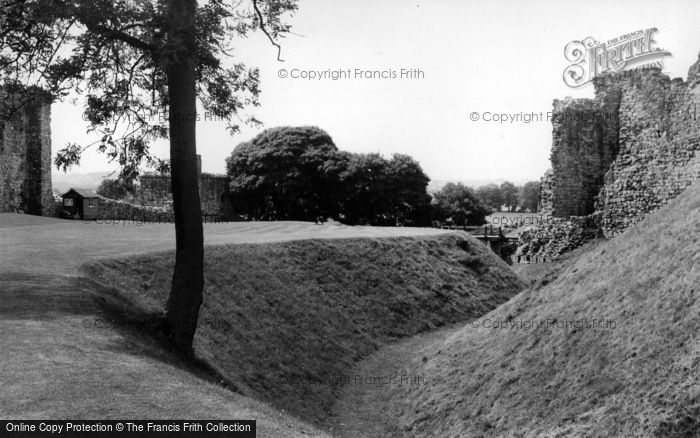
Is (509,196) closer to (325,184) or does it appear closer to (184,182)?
(325,184)

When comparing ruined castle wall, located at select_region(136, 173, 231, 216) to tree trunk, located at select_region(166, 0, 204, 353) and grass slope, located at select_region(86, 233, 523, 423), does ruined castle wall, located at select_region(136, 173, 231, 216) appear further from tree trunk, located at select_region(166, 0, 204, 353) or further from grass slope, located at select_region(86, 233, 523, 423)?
tree trunk, located at select_region(166, 0, 204, 353)

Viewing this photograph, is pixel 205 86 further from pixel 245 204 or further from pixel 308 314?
pixel 245 204

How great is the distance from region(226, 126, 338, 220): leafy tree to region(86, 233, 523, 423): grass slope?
2454 centimetres

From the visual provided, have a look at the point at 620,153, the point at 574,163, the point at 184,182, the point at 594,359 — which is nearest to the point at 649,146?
the point at 620,153

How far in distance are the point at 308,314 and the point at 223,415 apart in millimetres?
11576

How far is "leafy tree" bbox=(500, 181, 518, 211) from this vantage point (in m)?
125

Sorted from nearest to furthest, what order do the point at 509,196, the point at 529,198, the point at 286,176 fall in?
the point at 286,176
the point at 529,198
the point at 509,196

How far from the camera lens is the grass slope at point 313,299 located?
47.9 feet

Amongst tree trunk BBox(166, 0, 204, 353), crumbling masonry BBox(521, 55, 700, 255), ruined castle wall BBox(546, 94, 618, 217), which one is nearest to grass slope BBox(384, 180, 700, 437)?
tree trunk BBox(166, 0, 204, 353)

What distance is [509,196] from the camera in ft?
421

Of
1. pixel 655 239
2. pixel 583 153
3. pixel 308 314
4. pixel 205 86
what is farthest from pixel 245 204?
pixel 655 239

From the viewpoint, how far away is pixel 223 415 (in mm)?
7625

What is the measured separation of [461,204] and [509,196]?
200ft

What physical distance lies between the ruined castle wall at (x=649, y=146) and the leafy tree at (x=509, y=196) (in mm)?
100528
